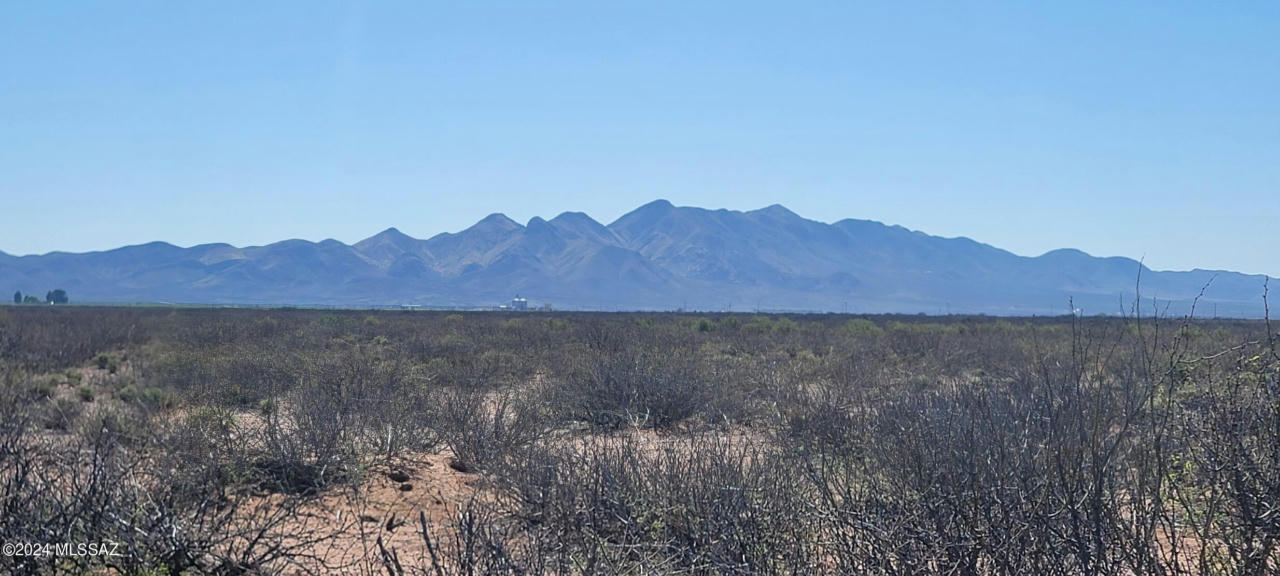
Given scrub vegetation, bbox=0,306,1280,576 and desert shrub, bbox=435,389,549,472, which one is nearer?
scrub vegetation, bbox=0,306,1280,576

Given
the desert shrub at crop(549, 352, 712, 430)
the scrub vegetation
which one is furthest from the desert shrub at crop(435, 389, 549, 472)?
the desert shrub at crop(549, 352, 712, 430)

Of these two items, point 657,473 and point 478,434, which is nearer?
point 657,473

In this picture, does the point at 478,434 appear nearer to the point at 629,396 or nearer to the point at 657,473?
the point at 657,473

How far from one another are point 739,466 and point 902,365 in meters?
14.9

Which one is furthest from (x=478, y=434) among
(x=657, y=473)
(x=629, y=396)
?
(x=629, y=396)

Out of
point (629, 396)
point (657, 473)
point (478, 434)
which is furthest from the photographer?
point (629, 396)

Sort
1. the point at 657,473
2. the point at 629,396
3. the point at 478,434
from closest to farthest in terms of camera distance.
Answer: the point at 657,473
the point at 478,434
the point at 629,396

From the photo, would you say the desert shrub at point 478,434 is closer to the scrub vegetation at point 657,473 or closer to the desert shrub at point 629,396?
the scrub vegetation at point 657,473

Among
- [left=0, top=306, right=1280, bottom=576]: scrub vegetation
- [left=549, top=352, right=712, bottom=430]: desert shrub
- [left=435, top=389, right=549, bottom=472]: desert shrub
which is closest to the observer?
[left=0, top=306, right=1280, bottom=576]: scrub vegetation

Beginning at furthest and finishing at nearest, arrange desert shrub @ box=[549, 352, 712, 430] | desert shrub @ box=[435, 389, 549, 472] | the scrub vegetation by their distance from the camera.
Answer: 1. desert shrub @ box=[549, 352, 712, 430]
2. desert shrub @ box=[435, 389, 549, 472]
3. the scrub vegetation

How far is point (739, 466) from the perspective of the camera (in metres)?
6.59

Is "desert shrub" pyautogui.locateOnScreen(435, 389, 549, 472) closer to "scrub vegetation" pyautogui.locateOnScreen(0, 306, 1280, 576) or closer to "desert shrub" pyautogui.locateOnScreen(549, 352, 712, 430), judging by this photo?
"scrub vegetation" pyautogui.locateOnScreen(0, 306, 1280, 576)

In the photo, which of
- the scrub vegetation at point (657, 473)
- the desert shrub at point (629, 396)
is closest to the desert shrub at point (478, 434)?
the scrub vegetation at point (657, 473)

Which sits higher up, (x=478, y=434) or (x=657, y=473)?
(x=657, y=473)
